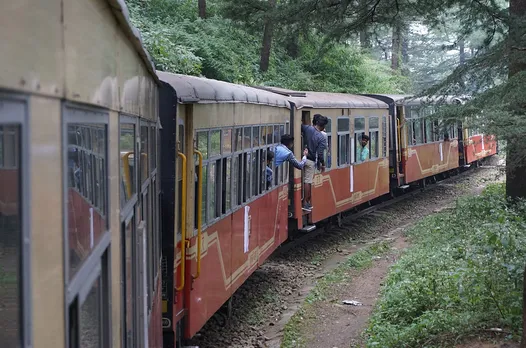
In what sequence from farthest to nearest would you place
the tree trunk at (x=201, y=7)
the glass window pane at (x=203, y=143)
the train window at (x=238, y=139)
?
the tree trunk at (x=201, y=7)
the train window at (x=238, y=139)
the glass window pane at (x=203, y=143)

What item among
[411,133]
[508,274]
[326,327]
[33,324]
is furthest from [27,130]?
[411,133]

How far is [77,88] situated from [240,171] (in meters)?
6.33

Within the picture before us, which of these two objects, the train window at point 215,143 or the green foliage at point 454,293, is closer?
the train window at point 215,143

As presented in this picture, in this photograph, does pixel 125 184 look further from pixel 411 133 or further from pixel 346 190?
pixel 411 133

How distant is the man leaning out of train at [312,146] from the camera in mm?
13039

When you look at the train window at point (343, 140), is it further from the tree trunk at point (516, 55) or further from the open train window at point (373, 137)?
the tree trunk at point (516, 55)

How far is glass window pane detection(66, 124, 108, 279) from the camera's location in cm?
193

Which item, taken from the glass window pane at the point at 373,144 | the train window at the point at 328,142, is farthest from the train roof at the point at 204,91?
the glass window pane at the point at 373,144

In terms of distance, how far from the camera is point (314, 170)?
13.4 meters

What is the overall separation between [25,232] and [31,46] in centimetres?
37

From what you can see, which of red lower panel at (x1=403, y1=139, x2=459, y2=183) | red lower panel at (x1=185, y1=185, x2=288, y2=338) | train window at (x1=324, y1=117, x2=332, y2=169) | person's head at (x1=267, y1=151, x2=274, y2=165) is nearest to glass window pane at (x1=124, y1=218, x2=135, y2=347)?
red lower panel at (x1=185, y1=185, x2=288, y2=338)

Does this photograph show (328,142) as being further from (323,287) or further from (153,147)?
(153,147)

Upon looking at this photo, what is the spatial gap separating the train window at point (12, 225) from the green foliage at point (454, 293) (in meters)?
6.00

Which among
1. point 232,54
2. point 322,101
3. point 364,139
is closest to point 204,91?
point 322,101
